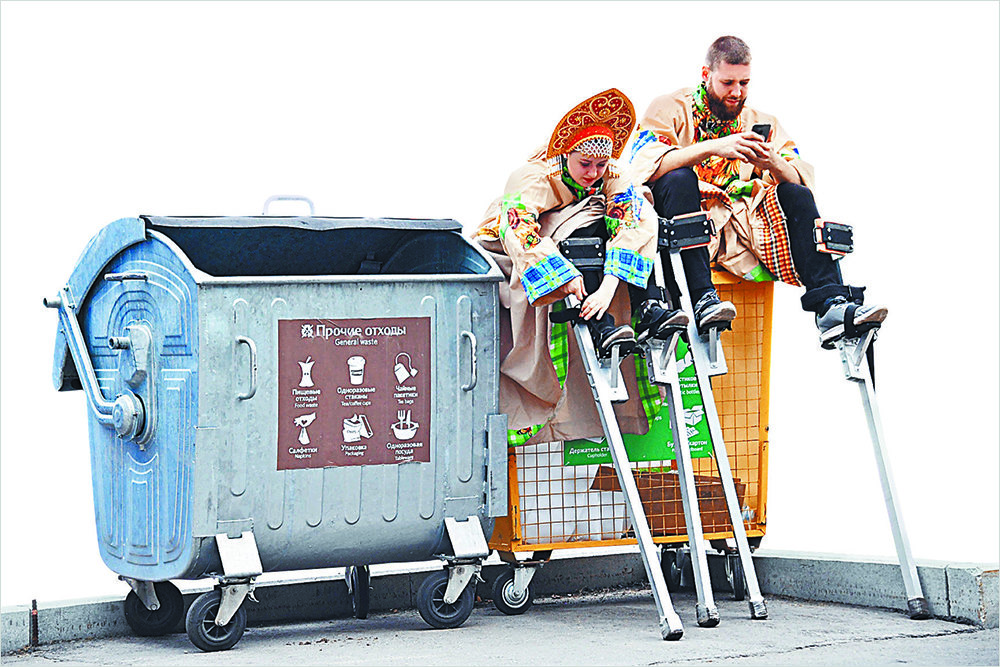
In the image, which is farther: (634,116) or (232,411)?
(634,116)

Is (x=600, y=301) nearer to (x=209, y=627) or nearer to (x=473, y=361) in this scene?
(x=473, y=361)

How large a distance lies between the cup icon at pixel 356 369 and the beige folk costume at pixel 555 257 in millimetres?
665

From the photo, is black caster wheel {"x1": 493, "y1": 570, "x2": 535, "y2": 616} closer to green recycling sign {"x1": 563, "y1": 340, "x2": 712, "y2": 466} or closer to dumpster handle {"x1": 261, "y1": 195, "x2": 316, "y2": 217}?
green recycling sign {"x1": 563, "y1": 340, "x2": 712, "y2": 466}

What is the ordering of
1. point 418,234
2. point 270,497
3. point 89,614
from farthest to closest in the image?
point 418,234 → point 89,614 → point 270,497

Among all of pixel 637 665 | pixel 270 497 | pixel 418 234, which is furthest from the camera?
pixel 418 234

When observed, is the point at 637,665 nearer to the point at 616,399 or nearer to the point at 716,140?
the point at 616,399

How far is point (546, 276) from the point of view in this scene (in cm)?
588

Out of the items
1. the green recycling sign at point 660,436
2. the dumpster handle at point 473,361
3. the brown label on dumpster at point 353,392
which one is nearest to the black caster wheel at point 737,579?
the green recycling sign at point 660,436

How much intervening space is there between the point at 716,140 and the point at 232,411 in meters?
2.18

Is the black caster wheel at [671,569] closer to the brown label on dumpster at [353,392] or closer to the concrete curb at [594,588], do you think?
the concrete curb at [594,588]

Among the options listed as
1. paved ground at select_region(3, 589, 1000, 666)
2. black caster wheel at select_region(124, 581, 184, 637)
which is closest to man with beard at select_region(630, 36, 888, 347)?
paved ground at select_region(3, 589, 1000, 666)

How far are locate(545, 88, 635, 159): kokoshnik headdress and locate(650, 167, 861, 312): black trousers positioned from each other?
36 centimetres

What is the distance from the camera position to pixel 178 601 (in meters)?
6.11

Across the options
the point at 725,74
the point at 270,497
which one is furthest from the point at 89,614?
the point at 725,74
